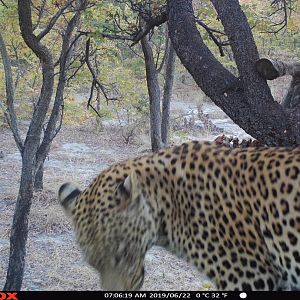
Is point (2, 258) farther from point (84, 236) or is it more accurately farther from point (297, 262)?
point (297, 262)

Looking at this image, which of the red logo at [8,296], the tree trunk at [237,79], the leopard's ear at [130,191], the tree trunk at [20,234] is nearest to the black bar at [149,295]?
the red logo at [8,296]

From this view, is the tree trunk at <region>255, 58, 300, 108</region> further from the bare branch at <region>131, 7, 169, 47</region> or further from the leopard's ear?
the leopard's ear

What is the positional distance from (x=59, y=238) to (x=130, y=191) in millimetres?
6331

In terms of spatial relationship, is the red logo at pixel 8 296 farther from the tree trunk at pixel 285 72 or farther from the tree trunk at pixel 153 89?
the tree trunk at pixel 153 89

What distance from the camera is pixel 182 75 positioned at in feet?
83.5

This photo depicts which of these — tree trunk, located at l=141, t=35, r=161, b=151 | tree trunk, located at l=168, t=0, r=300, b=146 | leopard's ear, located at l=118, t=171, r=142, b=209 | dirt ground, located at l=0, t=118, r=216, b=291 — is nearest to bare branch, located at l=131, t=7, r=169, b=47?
tree trunk, located at l=168, t=0, r=300, b=146

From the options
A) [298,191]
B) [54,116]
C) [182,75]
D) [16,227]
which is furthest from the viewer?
[182,75]

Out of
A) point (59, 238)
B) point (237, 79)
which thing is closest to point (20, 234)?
point (237, 79)

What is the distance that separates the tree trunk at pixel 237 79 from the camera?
17.0ft

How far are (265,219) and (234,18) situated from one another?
271 centimetres

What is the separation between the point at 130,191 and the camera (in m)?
3.74

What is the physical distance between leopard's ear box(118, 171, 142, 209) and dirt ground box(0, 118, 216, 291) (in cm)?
75

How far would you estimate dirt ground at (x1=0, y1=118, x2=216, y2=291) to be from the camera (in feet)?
26.7

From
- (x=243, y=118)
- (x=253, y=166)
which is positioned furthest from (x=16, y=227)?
(x=253, y=166)
